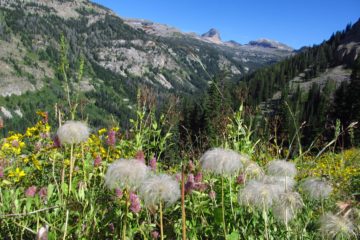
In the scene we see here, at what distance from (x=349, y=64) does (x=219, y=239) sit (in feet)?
528

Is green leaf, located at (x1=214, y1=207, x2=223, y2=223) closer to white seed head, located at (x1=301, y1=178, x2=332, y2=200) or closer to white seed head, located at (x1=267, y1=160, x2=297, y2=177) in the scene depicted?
white seed head, located at (x1=267, y1=160, x2=297, y2=177)

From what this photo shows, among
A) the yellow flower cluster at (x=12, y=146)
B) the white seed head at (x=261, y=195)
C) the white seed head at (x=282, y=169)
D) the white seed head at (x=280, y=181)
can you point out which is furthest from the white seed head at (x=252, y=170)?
the yellow flower cluster at (x=12, y=146)

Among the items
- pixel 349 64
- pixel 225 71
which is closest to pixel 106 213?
pixel 225 71

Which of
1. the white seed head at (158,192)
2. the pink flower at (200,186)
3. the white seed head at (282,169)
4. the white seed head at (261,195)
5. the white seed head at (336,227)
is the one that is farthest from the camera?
the pink flower at (200,186)

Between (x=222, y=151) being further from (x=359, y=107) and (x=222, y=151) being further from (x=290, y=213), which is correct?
(x=359, y=107)

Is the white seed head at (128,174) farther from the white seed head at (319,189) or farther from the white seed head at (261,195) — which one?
the white seed head at (319,189)

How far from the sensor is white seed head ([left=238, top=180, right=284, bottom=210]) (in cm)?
205

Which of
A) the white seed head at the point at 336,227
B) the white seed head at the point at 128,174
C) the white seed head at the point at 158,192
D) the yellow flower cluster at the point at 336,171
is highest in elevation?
the white seed head at the point at 128,174

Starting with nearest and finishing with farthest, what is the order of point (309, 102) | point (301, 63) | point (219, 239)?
point (219, 239) < point (309, 102) < point (301, 63)

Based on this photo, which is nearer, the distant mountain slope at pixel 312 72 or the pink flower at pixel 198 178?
the pink flower at pixel 198 178

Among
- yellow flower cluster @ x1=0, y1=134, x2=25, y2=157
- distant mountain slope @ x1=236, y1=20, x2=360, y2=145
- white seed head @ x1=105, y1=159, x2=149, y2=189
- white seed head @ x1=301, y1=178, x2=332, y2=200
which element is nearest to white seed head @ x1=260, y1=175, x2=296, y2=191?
white seed head @ x1=301, y1=178, x2=332, y2=200

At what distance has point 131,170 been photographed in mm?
1983

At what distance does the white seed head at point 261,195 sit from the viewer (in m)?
2.05

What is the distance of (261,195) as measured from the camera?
6.77ft
